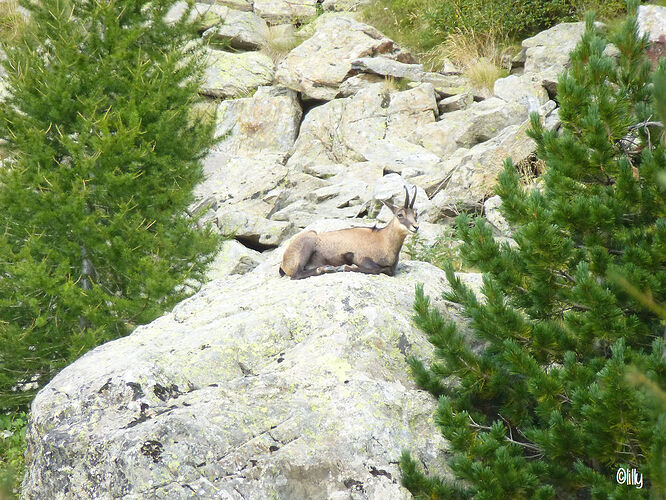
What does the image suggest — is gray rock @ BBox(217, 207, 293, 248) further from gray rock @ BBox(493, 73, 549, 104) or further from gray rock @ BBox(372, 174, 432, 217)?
gray rock @ BBox(493, 73, 549, 104)

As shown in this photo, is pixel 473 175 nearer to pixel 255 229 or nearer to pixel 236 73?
pixel 255 229

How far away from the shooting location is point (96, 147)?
11.2 meters

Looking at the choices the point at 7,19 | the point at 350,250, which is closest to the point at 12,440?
the point at 350,250

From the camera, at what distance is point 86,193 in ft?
36.8

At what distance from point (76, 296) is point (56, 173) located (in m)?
A: 2.01

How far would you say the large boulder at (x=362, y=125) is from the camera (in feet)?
58.6

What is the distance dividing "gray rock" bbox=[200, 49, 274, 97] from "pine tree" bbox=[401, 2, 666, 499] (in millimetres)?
16677

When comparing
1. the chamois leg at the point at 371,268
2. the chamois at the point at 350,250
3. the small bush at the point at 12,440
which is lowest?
the small bush at the point at 12,440

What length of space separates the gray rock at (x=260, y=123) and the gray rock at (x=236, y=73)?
4.28ft

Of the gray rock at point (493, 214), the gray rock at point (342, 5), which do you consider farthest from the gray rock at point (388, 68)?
the gray rock at point (342, 5)

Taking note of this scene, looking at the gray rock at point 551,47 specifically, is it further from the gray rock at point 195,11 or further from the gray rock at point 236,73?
the gray rock at point 195,11

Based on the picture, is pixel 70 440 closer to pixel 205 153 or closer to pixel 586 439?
pixel 586 439

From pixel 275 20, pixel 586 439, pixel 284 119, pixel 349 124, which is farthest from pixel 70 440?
pixel 275 20

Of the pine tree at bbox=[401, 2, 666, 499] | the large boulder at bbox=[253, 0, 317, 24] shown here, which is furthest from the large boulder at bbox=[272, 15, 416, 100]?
the pine tree at bbox=[401, 2, 666, 499]
